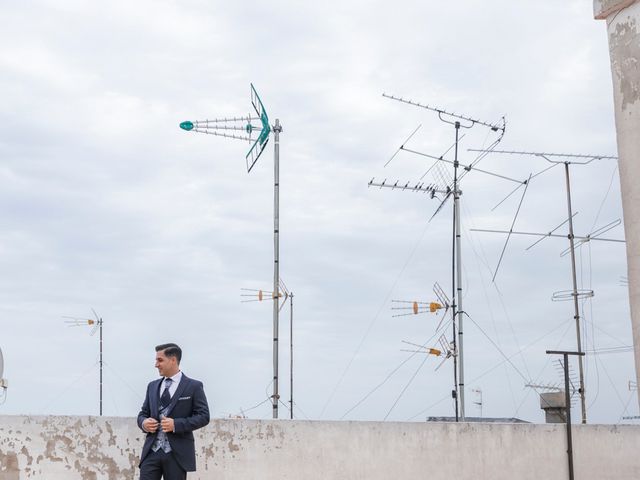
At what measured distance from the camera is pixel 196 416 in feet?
20.0

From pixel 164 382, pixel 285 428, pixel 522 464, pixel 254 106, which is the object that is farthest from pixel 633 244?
pixel 254 106

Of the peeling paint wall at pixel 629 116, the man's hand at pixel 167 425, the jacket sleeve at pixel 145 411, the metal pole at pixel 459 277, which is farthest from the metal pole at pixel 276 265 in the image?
the man's hand at pixel 167 425

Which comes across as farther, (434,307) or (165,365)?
(434,307)

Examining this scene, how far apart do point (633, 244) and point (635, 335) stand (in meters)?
0.77

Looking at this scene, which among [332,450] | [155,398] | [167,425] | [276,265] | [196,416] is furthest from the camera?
[276,265]

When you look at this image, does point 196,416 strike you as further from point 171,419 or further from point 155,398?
point 155,398

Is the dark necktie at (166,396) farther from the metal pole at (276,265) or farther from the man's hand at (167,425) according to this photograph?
the metal pole at (276,265)

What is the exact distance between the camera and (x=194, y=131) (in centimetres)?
1350

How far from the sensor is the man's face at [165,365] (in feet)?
20.1

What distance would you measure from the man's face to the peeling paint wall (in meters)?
4.06

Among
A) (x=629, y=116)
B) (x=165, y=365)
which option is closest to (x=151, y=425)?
(x=165, y=365)

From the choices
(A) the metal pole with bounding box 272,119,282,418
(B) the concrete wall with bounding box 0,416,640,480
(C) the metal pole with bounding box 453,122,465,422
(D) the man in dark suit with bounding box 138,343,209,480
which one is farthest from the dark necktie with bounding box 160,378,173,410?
(C) the metal pole with bounding box 453,122,465,422

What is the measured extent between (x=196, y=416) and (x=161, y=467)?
398 mm

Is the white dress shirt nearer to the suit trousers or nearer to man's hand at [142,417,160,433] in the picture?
man's hand at [142,417,160,433]
